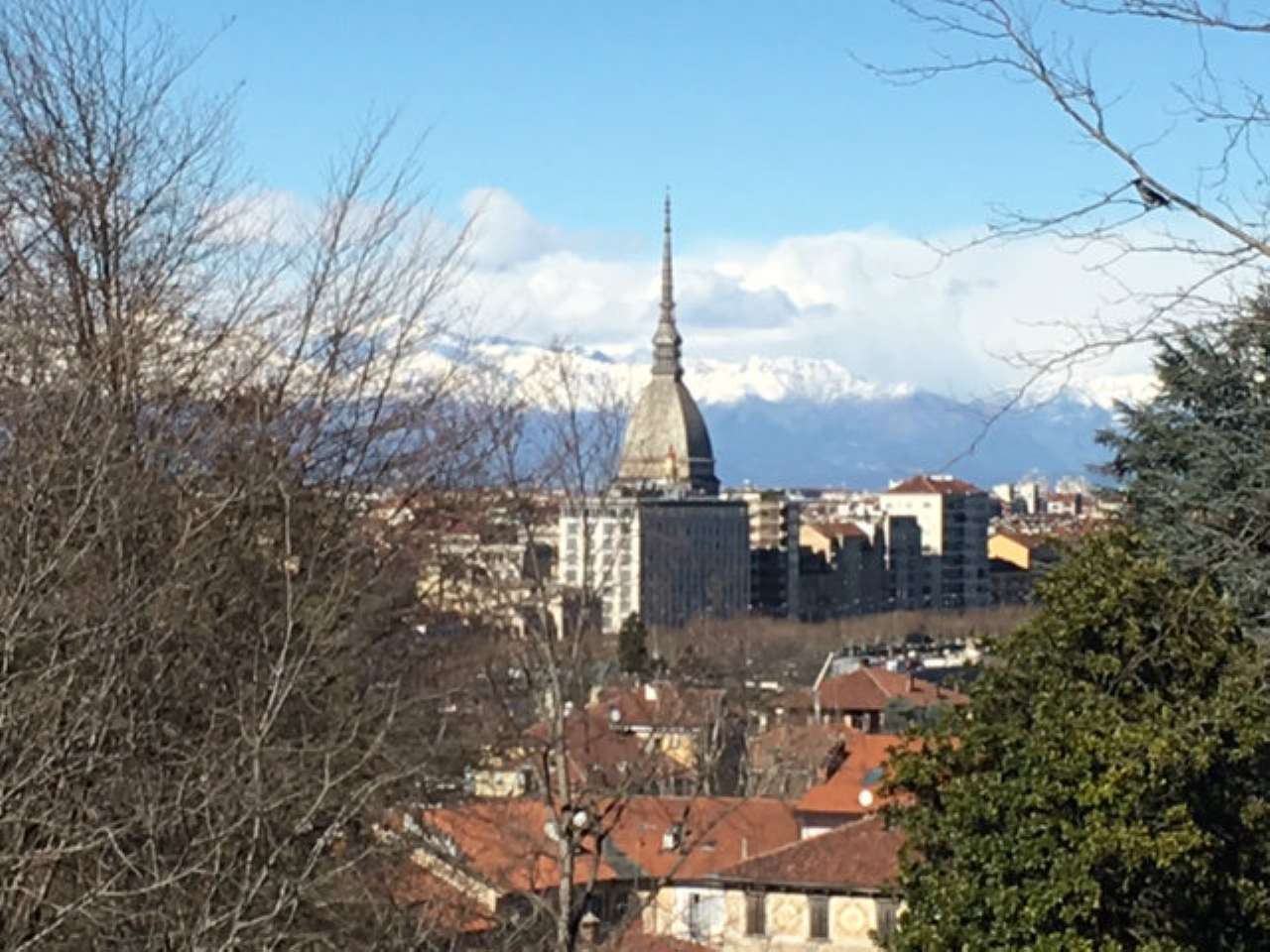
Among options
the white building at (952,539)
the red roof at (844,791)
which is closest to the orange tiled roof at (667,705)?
the red roof at (844,791)

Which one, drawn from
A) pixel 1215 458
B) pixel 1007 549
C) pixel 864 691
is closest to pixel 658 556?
pixel 864 691

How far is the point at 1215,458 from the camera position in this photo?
753cm

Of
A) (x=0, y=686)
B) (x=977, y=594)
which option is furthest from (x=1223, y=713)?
(x=977, y=594)

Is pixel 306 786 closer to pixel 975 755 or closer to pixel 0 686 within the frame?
pixel 0 686

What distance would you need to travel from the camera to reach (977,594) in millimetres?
116688

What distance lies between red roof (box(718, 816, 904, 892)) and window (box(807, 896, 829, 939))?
8.9 inches

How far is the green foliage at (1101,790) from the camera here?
394 inches

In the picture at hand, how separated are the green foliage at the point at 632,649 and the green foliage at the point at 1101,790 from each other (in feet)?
97.2

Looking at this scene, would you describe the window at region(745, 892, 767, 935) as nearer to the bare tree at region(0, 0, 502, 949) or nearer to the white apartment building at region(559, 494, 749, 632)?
the white apartment building at region(559, 494, 749, 632)

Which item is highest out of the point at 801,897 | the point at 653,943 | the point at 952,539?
the point at 952,539

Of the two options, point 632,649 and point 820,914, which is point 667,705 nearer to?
point 820,914

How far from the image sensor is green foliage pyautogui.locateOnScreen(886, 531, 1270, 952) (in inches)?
394

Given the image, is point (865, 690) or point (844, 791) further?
point (865, 690)

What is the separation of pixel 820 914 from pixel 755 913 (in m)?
0.72
